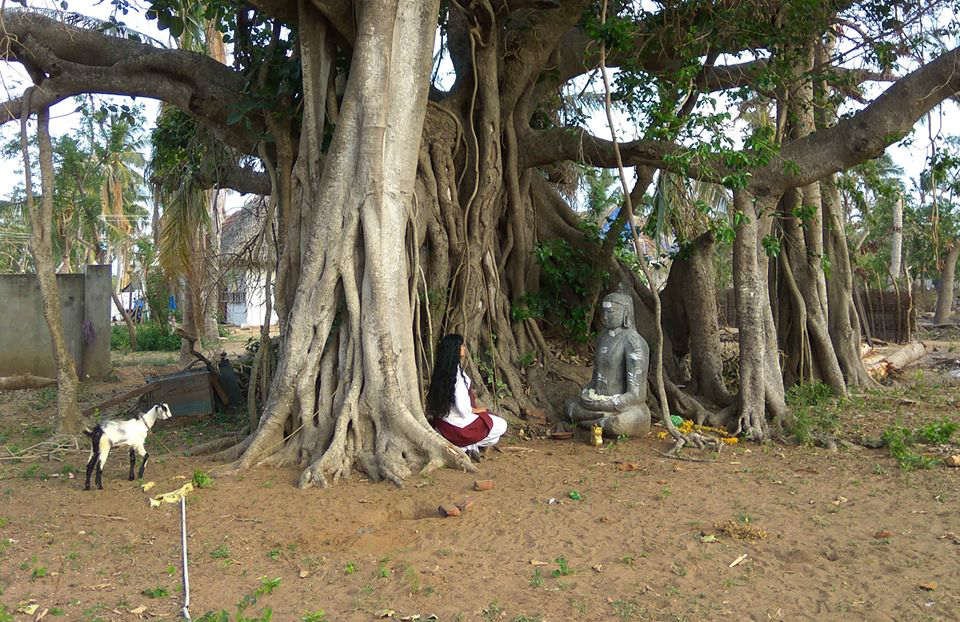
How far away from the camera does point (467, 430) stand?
6.34m

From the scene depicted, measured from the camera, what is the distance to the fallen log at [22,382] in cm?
1045

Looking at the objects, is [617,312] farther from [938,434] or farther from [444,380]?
[938,434]

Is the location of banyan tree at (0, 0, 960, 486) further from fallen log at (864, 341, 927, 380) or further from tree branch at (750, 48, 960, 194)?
fallen log at (864, 341, 927, 380)

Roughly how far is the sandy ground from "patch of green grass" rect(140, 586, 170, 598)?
1 centimetres

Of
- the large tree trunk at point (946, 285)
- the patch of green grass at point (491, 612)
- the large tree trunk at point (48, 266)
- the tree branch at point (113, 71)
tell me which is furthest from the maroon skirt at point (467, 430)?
the large tree trunk at point (946, 285)

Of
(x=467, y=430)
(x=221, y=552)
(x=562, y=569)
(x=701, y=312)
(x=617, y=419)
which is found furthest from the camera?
(x=701, y=312)

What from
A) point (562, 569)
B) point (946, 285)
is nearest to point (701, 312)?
point (562, 569)

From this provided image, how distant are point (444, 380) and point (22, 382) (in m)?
7.31

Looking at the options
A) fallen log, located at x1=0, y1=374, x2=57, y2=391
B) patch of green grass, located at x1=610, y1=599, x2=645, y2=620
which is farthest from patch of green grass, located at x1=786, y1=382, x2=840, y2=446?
fallen log, located at x1=0, y1=374, x2=57, y2=391

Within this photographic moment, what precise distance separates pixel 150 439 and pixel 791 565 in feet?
19.6

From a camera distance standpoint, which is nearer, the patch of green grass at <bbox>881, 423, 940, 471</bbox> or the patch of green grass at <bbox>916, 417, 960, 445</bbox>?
the patch of green grass at <bbox>881, 423, 940, 471</bbox>

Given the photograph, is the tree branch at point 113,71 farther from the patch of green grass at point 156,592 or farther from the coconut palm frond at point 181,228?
the patch of green grass at point 156,592

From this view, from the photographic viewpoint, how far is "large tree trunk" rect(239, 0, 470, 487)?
593 centimetres

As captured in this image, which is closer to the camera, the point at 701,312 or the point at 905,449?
the point at 905,449
